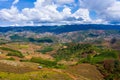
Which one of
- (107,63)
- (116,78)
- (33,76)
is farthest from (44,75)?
(107,63)

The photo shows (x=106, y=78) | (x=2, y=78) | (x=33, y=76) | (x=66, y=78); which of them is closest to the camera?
(x=2, y=78)

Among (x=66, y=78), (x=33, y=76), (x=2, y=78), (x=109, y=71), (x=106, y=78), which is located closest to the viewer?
(x=2, y=78)

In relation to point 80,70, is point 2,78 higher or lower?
higher

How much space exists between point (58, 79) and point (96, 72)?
45.4 meters

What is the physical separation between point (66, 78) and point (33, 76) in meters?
13.2

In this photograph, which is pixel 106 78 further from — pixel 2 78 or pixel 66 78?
pixel 2 78

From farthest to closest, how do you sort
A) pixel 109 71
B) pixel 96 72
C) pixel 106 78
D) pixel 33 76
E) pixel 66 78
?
pixel 109 71 → pixel 96 72 → pixel 106 78 → pixel 66 78 → pixel 33 76

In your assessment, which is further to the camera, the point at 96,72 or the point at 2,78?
the point at 96,72

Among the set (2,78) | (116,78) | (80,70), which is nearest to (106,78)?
(116,78)

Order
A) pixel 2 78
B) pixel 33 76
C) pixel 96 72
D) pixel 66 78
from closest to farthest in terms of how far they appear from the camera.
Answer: pixel 2 78, pixel 33 76, pixel 66 78, pixel 96 72

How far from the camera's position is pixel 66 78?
87.4 m

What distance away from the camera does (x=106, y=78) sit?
116 metres

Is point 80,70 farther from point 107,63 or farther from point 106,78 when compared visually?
point 107,63

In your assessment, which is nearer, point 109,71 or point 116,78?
point 116,78
